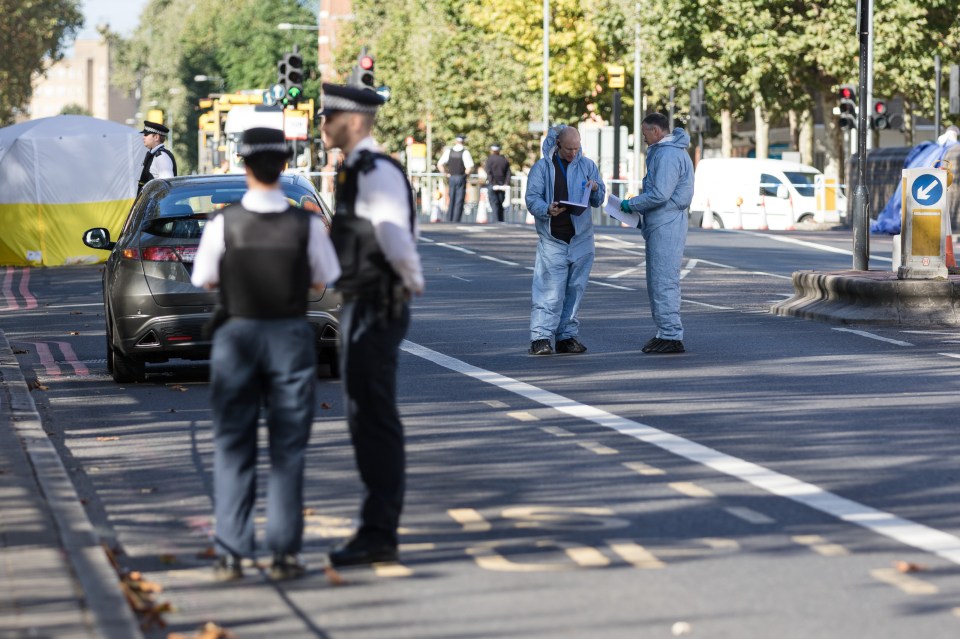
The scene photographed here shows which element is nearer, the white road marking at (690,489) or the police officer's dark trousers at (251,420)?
the police officer's dark trousers at (251,420)

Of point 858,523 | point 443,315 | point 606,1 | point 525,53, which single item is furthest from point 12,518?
point 525,53

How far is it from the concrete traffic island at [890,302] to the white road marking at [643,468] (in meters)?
9.30

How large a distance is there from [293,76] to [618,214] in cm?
2140

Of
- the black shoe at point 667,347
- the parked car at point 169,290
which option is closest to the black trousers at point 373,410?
the parked car at point 169,290

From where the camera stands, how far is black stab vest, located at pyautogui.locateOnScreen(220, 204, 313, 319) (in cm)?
710

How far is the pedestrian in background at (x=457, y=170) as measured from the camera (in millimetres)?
42719

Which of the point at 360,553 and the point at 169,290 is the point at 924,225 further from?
the point at 360,553

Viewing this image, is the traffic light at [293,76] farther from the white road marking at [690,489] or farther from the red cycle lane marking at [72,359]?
the white road marking at [690,489]

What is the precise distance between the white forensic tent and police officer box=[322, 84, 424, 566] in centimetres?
2405

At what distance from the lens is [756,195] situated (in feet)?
155

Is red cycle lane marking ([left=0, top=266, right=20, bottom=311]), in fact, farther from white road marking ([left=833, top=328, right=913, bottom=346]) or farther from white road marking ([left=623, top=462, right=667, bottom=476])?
white road marking ([left=623, top=462, right=667, bottom=476])

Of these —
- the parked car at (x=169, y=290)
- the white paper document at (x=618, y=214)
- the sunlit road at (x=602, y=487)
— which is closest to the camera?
the sunlit road at (x=602, y=487)

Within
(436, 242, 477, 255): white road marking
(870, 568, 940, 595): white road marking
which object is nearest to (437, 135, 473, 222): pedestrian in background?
(436, 242, 477, 255): white road marking

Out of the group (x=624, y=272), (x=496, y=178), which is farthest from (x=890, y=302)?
(x=496, y=178)
